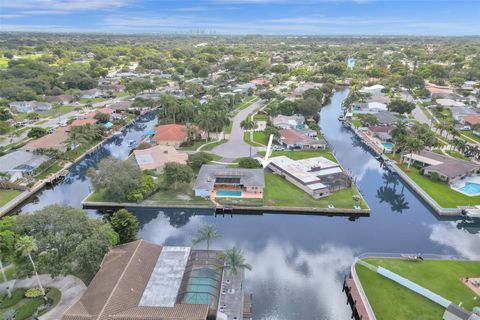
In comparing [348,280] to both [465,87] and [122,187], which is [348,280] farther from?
[465,87]

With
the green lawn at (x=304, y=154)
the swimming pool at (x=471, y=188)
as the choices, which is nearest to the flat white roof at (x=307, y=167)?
the green lawn at (x=304, y=154)

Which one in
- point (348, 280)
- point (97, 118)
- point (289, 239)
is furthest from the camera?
point (97, 118)

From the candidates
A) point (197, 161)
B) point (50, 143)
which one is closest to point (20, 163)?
point (50, 143)

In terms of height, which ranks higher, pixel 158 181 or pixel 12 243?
pixel 12 243

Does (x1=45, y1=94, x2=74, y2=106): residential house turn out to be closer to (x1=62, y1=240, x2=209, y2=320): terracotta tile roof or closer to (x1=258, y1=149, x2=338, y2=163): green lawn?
(x1=258, y1=149, x2=338, y2=163): green lawn

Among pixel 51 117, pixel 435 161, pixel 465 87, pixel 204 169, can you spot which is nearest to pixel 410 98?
pixel 465 87

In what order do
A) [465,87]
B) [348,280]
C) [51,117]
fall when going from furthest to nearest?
[465,87], [51,117], [348,280]

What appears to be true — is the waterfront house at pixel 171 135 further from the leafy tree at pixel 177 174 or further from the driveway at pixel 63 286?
the driveway at pixel 63 286
